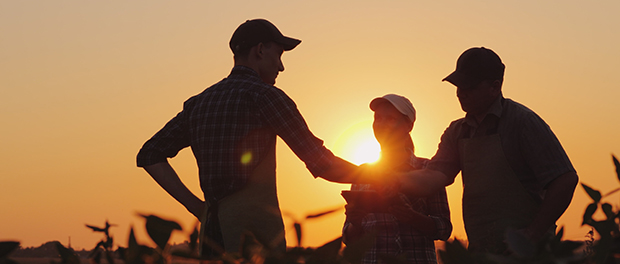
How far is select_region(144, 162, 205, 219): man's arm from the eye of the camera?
3750 millimetres

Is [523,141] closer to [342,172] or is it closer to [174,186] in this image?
[342,172]

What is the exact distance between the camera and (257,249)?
965 mm

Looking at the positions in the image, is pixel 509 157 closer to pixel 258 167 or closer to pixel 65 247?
pixel 258 167

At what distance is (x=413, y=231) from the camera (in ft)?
14.8

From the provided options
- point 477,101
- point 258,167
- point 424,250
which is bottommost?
point 424,250

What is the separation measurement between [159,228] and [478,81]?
122 inches

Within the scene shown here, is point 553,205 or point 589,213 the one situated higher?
point 589,213

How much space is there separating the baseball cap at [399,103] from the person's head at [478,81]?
3.03 ft

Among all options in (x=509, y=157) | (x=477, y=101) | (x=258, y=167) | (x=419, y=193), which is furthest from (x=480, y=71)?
(x=258, y=167)

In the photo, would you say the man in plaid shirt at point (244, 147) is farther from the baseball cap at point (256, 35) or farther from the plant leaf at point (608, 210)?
the plant leaf at point (608, 210)

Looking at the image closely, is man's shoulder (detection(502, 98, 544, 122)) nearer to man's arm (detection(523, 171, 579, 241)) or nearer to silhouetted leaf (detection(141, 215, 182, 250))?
man's arm (detection(523, 171, 579, 241))

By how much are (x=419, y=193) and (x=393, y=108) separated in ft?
2.94

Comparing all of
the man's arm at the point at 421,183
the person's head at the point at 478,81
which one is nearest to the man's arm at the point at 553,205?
the person's head at the point at 478,81

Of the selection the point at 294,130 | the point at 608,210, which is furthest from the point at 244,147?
the point at 608,210
